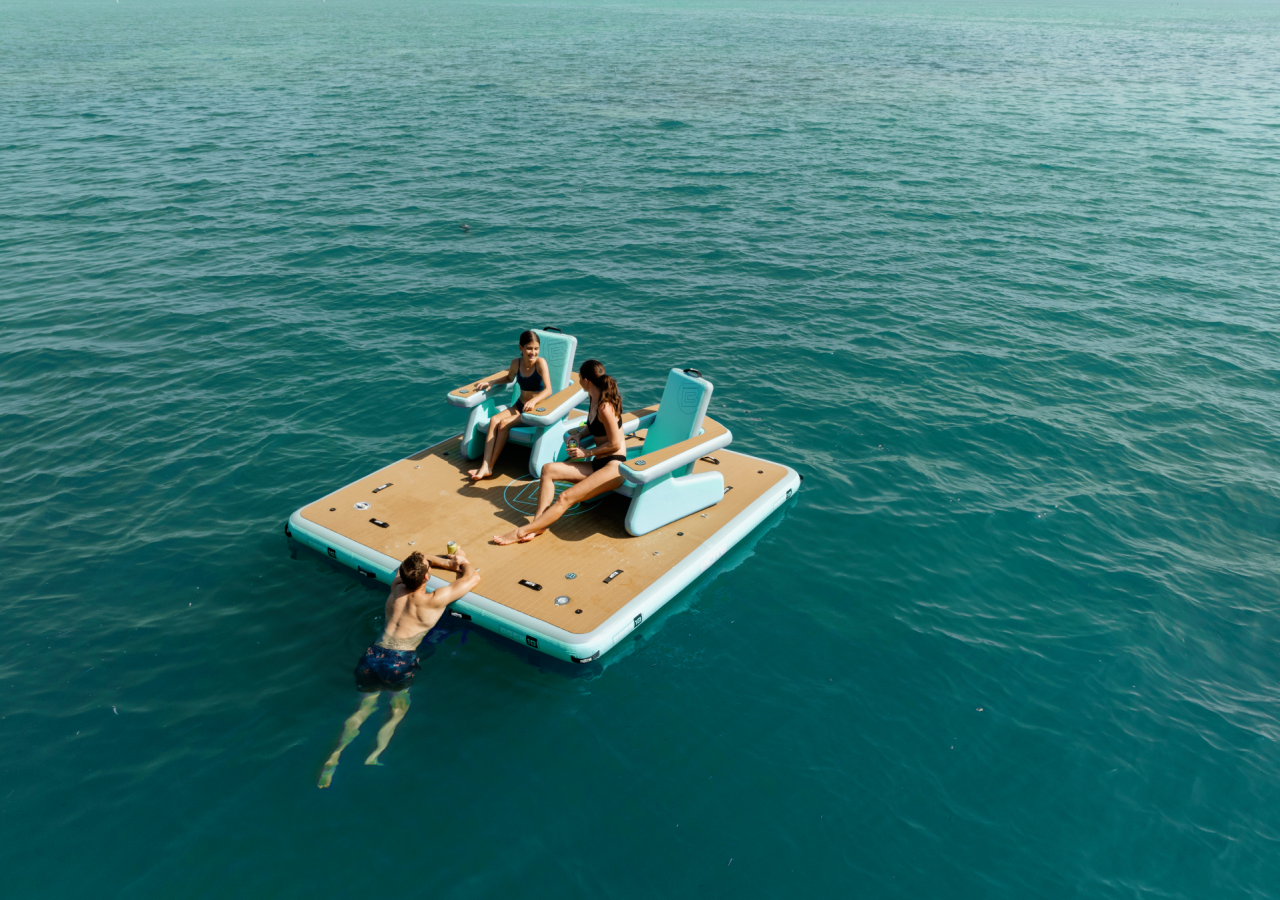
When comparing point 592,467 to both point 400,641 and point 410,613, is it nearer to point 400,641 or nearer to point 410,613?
point 410,613

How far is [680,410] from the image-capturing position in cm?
1091

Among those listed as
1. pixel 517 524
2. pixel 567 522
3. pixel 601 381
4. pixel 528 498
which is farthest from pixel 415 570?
pixel 601 381

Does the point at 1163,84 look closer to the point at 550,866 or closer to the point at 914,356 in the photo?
the point at 914,356

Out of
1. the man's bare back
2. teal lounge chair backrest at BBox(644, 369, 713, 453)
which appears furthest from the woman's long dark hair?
the man's bare back

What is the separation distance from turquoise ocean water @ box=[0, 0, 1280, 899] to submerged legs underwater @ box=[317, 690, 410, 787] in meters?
0.13

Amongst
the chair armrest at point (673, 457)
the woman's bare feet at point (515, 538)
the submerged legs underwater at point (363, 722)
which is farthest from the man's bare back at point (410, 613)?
the chair armrest at point (673, 457)

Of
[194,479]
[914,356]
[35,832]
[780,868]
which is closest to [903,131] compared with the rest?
[914,356]

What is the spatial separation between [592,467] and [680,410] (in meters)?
1.40

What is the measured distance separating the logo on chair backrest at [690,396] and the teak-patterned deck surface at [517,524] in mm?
1111

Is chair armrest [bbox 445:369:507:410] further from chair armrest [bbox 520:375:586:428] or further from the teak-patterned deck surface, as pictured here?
→ the teak-patterned deck surface

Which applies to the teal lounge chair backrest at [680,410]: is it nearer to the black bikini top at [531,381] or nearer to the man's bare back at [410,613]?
the black bikini top at [531,381]

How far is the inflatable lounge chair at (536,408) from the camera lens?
36.2ft

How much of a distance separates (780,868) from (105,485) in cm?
1062

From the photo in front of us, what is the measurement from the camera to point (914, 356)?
16328mm
